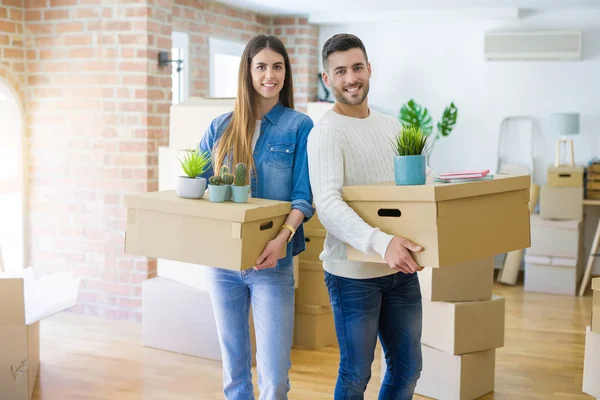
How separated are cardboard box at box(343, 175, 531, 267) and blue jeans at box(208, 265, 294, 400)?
25 cm

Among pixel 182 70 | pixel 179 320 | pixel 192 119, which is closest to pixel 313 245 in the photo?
pixel 179 320

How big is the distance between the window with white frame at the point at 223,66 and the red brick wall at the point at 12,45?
63.3 inches

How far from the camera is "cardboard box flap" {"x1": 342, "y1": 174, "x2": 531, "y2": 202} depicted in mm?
1932

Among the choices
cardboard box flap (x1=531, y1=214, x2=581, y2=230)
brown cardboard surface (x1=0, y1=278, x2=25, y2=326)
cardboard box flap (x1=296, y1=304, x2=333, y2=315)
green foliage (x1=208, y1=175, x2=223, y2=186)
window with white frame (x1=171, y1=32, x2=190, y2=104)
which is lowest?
cardboard box flap (x1=296, y1=304, x2=333, y2=315)

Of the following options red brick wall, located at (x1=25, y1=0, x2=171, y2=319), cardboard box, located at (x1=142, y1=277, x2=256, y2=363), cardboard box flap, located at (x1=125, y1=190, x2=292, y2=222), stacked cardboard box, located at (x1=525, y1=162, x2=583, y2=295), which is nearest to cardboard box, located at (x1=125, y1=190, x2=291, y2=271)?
cardboard box flap, located at (x1=125, y1=190, x2=292, y2=222)

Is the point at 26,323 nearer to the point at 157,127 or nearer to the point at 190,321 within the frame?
the point at 190,321

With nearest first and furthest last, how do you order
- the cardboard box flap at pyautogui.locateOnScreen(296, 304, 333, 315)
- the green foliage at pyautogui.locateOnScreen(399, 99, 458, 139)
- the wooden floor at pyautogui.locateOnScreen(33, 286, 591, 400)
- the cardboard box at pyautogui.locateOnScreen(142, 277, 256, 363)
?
the wooden floor at pyautogui.locateOnScreen(33, 286, 591, 400) < the cardboard box at pyautogui.locateOnScreen(142, 277, 256, 363) < the cardboard box flap at pyautogui.locateOnScreen(296, 304, 333, 315) < the green foliage at pyautogui.locateOnScreen(399, 99, 458, 139)

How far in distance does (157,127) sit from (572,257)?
10.3 feet

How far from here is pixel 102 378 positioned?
3477mm

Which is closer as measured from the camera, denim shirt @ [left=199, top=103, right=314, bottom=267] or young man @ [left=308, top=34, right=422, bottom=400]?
young man @ [left=308, top=34, right=422, bottom=400]

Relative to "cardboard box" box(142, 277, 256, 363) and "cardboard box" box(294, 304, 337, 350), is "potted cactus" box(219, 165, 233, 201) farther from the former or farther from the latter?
"cardboard box" box(294, 304, 337, 350)

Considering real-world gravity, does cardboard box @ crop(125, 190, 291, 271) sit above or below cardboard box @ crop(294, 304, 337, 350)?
above

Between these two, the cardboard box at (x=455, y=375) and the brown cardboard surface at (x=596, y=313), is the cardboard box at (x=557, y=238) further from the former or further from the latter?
the brown cardboard surface at (x=596, y=313)

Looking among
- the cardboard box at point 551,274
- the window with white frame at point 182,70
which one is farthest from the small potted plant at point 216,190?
the cardboard box at point 551,274
